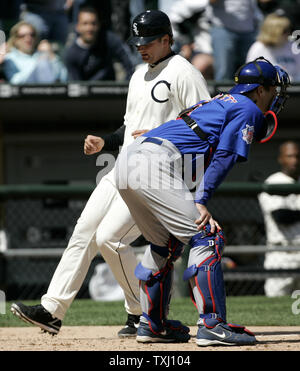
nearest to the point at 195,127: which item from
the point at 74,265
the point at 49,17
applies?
the point at 74,265

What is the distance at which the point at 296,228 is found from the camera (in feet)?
26.5

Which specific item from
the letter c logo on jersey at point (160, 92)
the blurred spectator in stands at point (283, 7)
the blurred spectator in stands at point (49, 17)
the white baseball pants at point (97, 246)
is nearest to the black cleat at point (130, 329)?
the white baseball pants at point (97, 246)

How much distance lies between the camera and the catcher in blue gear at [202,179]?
399 cm

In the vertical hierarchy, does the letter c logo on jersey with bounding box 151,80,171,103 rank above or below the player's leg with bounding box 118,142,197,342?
above

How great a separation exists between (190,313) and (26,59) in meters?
4.43

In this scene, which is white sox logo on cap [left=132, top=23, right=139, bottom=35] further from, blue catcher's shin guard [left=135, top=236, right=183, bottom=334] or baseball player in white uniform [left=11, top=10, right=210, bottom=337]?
blue catcher's shin guard [left=135, top=236, right=183, bottom=334]

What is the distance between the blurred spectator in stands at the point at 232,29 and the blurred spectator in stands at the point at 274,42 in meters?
0.17

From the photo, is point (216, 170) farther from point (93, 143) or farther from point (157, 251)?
point (93, 143)

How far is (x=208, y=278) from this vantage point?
3.99 meters

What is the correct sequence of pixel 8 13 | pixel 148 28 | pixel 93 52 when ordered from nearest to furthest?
pixel 148 28 < pixel 93 52 < pixel 8 13

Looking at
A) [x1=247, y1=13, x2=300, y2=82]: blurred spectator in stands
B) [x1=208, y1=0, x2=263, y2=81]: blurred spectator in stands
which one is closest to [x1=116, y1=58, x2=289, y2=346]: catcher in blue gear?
[x1=247, y1=13, x2=300, y2=82]: blurred spectator in stands

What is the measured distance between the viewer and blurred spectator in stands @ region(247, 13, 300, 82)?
8.76 metres

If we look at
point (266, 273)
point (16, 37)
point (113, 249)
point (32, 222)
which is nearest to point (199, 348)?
point (113, 249)

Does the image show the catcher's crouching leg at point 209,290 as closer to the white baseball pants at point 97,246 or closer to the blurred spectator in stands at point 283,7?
the white baseball pants at point 97,246
